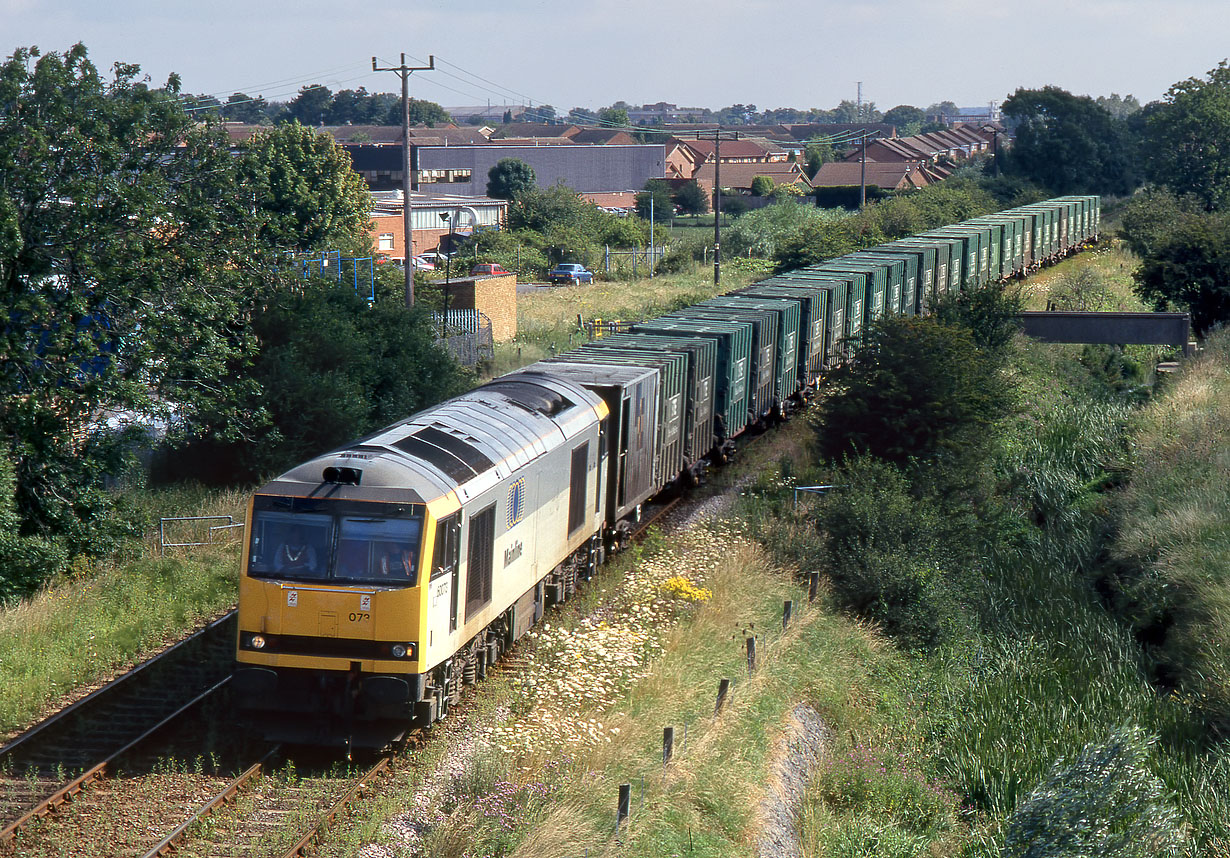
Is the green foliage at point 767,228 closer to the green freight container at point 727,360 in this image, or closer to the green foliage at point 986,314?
the green foliage at point 986,314

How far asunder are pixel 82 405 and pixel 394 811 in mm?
10606

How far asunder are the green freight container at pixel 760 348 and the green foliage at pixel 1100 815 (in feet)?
42.6

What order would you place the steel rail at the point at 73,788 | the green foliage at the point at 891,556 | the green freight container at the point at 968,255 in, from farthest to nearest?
the green freight container at the point at 968,255, the green foliage at the point at 891,556, the steel rail at the point at 73,788

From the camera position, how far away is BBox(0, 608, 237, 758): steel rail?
1222 centimetres

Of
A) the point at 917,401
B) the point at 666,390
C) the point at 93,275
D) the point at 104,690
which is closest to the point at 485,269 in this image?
the point at 917,401

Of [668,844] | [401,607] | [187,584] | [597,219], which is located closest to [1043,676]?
[668,844]

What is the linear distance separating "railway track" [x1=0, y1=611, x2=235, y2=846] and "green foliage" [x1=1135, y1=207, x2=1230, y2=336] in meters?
32.7

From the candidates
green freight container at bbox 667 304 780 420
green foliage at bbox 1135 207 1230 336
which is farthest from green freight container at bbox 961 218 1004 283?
green freight container at bbox 667 304 780 420

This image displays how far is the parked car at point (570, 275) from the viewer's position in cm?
6139

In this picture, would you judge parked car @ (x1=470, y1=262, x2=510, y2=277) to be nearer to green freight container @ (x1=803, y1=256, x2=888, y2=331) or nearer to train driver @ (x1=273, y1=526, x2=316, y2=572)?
green freight container @ (x1=803, y1=256, x2=888, y2=331)

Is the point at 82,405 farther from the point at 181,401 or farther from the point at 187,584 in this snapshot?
the point at 187,584

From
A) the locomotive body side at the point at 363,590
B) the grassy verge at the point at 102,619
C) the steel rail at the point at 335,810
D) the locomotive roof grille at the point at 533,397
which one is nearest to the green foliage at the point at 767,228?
the locomotive roof grille at the point at 533,397

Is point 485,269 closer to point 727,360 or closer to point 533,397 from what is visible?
point 727,360

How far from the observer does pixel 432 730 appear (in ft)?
41.1
